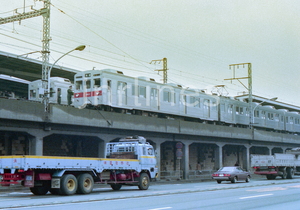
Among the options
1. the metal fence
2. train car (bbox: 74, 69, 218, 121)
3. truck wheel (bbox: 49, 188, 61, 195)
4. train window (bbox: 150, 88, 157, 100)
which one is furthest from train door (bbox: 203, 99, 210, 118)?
truck wheel (bbox: 49, 188, 61, 195)

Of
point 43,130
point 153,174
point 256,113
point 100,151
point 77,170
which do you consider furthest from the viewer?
point 256,113

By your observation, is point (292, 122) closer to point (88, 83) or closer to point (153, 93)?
point (153, 93)

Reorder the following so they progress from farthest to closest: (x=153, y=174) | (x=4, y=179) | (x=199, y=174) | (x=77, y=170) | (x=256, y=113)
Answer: (x=256, y=113)
(x=199, y=174)
(x=153, y=174)
(x=77, y=170)
(x=4, y=179)

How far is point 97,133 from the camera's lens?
102ft

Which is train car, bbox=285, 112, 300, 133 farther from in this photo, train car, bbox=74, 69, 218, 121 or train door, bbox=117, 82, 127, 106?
train door, bbox=117, 82, 127, 106

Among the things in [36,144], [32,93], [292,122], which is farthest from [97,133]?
[292,122]

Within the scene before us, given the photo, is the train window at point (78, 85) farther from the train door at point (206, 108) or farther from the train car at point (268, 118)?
the train car at point (268, 118)

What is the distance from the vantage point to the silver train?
32125mm

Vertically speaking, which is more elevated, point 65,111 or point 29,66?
point 29,66

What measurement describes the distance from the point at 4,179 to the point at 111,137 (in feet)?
50.7

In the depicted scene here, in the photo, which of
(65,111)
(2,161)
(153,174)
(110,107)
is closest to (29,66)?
→ (110,107)

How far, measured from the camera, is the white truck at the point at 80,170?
673 inches

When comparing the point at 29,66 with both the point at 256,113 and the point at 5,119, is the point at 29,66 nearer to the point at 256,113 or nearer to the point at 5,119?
the point at 5,119

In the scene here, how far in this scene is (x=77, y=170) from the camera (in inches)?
746
